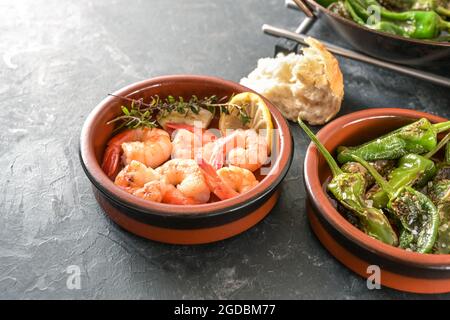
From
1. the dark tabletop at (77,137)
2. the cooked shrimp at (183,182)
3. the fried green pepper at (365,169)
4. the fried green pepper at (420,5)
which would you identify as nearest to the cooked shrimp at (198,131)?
the cooked shrimp at (183,182)

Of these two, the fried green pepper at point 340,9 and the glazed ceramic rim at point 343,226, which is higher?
the fried green pepper at point 340,9

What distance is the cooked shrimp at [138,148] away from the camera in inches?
57.6

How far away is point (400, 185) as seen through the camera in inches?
55.1

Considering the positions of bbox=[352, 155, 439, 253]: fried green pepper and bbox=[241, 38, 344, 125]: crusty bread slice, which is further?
bbox=[241, 38, 344, 125]: crusty bread slice

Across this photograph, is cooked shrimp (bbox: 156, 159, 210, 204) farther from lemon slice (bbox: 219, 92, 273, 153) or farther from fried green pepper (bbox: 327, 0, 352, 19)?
fried green pepper (bbox: 327, 0, 352, 19)

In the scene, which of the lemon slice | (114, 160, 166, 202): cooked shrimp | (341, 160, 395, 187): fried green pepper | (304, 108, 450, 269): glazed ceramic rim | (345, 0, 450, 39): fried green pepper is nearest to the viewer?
(304, 108, 450, 269): glazed ceramic rim

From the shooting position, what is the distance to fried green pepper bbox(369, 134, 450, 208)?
139 centimetres

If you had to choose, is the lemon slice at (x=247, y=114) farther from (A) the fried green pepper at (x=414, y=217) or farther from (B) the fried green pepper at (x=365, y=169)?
(A) the fried green pepper at (x=414, y=217)

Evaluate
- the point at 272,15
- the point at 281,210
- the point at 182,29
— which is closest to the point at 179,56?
the point at 182,29

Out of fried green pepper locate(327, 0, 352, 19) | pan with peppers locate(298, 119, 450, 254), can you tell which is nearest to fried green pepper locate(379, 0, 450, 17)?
fried green pepper locate(327, 0, 352, 19)

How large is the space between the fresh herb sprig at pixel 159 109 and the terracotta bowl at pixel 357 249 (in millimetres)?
250

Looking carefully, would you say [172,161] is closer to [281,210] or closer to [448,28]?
[281,210]

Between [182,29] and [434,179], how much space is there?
112 cm

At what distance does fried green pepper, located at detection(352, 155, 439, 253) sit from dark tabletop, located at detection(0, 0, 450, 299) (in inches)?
5.0
